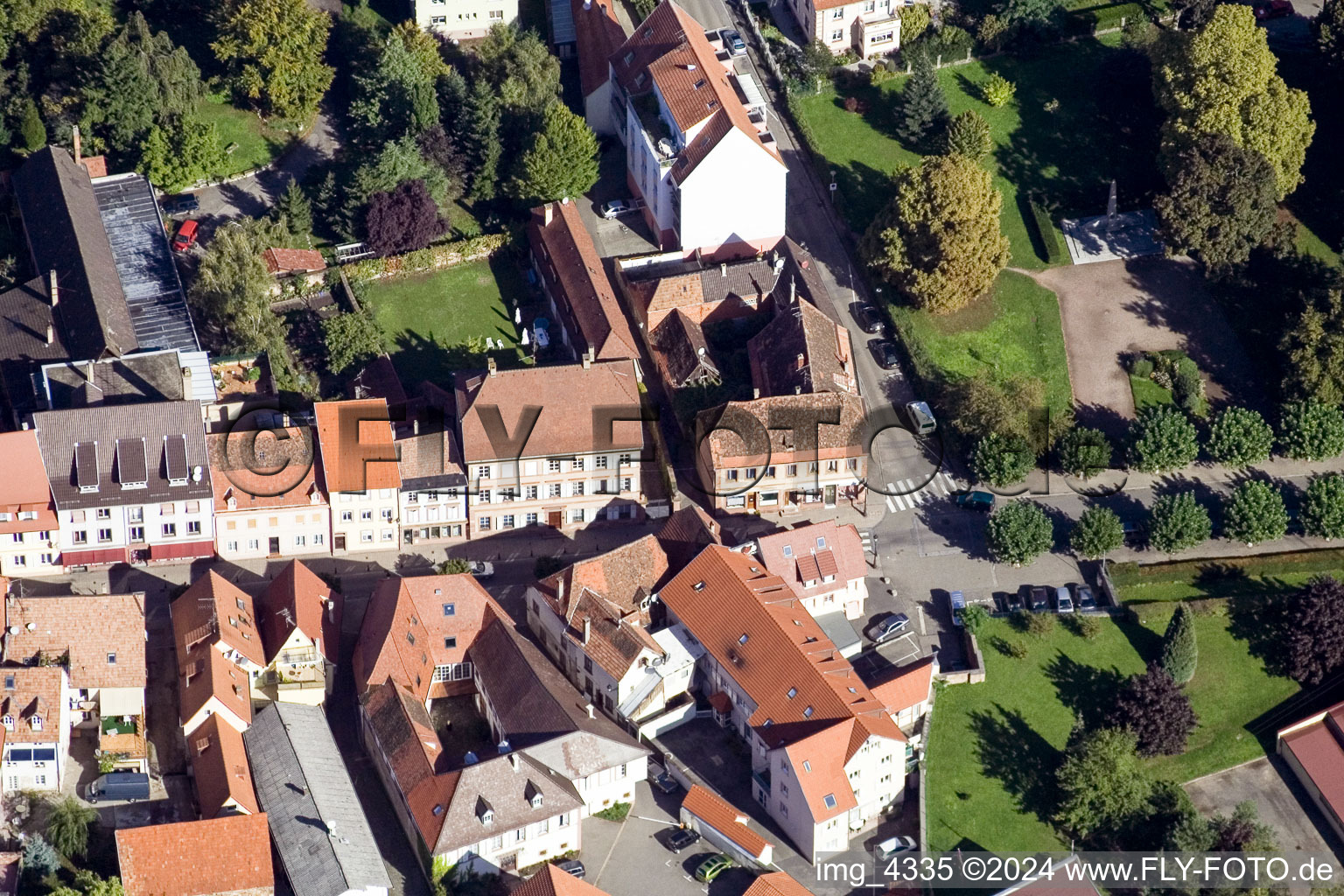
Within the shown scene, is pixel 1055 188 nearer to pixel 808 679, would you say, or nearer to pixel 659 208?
pixel 659 208

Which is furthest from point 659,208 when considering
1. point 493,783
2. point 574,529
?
point 493,783

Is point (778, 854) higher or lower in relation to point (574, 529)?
lower

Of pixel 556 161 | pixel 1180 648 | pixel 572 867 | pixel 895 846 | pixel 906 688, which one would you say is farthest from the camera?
pixel 556 161

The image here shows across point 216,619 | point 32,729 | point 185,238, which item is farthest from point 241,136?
point 32,729

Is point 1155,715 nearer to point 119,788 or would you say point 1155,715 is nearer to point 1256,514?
point 1256,514

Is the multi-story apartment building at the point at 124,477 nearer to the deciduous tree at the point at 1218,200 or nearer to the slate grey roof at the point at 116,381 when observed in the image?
the slate grey roof at the point at 116,381

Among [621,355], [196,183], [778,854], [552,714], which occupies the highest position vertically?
[196,183]
